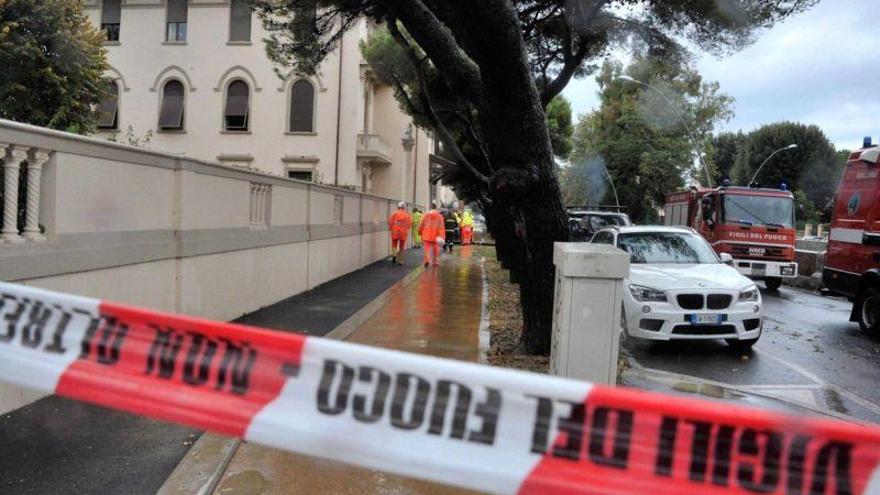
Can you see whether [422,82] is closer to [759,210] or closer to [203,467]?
[759,210]

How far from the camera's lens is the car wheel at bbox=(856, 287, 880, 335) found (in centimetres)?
960

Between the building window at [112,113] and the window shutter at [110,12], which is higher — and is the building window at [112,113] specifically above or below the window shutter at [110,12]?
below

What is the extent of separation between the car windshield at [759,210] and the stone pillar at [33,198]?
14827 millimetres

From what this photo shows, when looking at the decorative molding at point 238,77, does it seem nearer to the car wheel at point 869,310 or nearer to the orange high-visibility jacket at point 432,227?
the orange high-visibility jacket at point 432,227

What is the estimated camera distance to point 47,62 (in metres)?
17.0

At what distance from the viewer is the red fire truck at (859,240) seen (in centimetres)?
972

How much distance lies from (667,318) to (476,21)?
4148 millimetres

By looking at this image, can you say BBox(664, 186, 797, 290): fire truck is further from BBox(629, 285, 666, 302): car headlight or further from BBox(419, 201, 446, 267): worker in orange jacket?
BBox(629, 285, 666, 302): car headlight

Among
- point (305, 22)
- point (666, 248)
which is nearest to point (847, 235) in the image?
point (666, 248)

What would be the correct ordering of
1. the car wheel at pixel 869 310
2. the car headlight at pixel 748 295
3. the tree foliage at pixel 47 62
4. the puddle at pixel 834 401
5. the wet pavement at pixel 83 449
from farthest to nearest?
the tree foliage at pixel 47 62 → the car wheel at pixel 869 310 → the car headlight at pixel 748 295 → the puddle at pixel 834 401 → the wet pavement at pixel 83 449

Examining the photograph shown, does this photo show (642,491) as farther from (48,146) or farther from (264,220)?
(264,220)

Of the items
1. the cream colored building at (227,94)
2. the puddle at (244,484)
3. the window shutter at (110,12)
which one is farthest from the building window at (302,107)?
the puddle at (244,484)

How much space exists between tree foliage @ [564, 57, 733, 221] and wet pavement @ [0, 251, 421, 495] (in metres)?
40.2

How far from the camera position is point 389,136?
1298 inches
